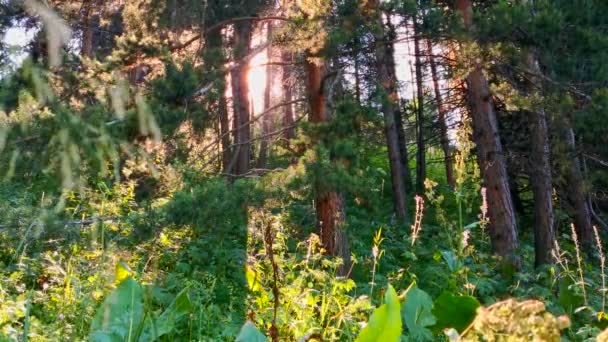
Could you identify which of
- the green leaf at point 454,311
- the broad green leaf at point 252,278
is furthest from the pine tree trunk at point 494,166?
the green leaf at point 454,311

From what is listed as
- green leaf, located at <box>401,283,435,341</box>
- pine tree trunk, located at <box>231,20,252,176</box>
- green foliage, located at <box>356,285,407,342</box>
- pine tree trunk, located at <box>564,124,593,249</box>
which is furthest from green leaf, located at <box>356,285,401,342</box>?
pine tree trunk, located at <box>564,124,593,249</box>

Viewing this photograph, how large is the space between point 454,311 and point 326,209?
18.1 ft

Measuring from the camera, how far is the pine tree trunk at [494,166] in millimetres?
8188

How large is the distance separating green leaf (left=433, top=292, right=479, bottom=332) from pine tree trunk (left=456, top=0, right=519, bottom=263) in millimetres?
6525

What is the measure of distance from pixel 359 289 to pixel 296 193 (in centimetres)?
108

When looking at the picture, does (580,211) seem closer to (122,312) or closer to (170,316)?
(170,316)

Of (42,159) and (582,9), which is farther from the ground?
(582,9)

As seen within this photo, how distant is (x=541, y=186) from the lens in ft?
29.3

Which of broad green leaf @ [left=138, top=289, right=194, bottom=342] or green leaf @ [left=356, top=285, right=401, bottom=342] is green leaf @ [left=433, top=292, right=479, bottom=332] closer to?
green leaf @ [left=356, top=285, right=401, bottom=342]

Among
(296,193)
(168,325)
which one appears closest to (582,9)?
(296,193)

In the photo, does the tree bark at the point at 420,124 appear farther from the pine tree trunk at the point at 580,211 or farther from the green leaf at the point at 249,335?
the green leaf at the point at 249,335

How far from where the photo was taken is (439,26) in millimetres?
6586

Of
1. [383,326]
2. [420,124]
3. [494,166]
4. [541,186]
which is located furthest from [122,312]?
[420,124]

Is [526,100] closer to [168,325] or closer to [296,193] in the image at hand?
[296,193]
